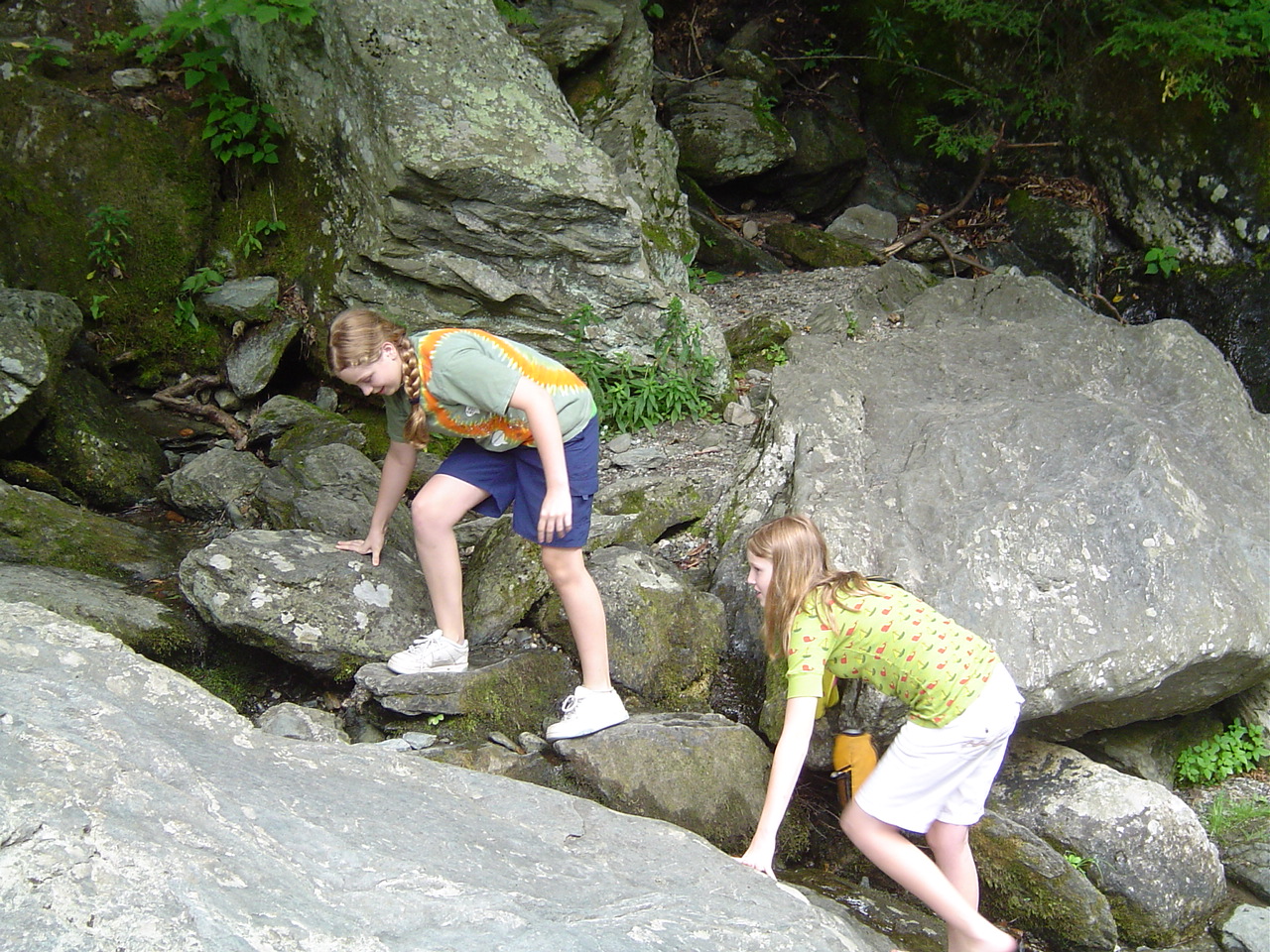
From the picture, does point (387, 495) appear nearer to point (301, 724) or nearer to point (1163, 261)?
point (301, 724)

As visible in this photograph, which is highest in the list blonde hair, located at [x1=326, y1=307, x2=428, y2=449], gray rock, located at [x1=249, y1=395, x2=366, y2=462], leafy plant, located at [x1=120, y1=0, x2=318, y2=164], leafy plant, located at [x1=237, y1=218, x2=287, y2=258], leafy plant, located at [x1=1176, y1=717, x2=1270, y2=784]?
leafy plant, located at [x1=120, y1=0, x2=318, y2=164]

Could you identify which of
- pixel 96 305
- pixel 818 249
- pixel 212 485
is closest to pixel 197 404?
pixel 96 305

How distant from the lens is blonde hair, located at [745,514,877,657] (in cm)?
301

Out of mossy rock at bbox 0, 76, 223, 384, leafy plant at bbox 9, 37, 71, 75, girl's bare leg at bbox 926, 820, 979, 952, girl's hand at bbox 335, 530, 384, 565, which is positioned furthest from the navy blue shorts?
leafy plant at bbox 9, 37, 71, 75

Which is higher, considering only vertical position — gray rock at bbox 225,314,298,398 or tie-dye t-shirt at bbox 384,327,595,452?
tie-dye t-shirt at bbox 384,327,595,452

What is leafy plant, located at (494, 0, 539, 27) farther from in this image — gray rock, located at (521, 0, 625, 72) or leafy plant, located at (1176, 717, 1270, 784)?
leafy plant, located at (1176, 717, 1270, 784)

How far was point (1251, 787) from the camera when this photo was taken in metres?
4.52

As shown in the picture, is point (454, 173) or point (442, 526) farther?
point (454, 173)

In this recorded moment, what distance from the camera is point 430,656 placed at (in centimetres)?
382

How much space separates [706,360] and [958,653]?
3.59m

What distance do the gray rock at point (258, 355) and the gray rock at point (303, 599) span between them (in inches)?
91.9

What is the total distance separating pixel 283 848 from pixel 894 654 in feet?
5.67

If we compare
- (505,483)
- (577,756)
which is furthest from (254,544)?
(577,756)

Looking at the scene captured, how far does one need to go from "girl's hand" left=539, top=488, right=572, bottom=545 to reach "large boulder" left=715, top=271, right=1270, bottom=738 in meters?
1.25
